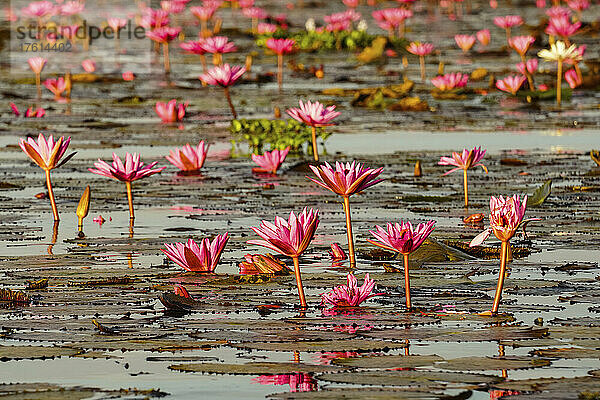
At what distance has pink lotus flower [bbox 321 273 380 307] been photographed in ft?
15.2

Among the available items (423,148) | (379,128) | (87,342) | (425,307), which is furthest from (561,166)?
(87,342)

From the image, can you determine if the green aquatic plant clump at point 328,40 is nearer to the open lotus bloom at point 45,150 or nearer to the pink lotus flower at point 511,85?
the pink lotus flower at point 511,85

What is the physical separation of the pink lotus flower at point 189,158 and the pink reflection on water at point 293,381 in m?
5.04

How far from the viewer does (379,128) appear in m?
12.0

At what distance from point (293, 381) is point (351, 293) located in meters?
0.94

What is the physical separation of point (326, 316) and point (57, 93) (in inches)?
438

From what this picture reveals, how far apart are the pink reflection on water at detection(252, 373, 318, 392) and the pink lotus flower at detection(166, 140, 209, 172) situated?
16.5ft

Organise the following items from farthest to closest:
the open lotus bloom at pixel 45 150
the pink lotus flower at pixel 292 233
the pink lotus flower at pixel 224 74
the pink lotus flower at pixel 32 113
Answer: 1. the pink lotus flower at pixel 32 113
2. the pink lotus flower at pixel 224 74
3. the open lotus bloom at pixel 45 150
4. the pink lotus flower at pixel 292 233

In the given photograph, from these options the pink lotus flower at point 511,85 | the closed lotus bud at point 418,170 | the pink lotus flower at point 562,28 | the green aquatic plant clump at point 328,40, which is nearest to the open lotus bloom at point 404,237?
the closed lotus bud at point 418,170

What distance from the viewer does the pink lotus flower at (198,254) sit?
5340mm

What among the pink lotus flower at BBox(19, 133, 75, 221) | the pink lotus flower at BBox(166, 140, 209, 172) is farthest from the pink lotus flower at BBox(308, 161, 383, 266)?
the pink lotus flower at BBox(166, 140, 209, 172)

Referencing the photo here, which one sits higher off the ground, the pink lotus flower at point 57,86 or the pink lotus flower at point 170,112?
the pink lotus flower at point 57,86

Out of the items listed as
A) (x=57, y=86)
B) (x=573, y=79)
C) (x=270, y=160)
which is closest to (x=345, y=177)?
(x=270, y=160)

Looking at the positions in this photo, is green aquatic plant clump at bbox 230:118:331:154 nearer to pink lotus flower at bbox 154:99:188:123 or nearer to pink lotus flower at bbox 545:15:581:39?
pink lotus flower at bbox 154:99:188:123
